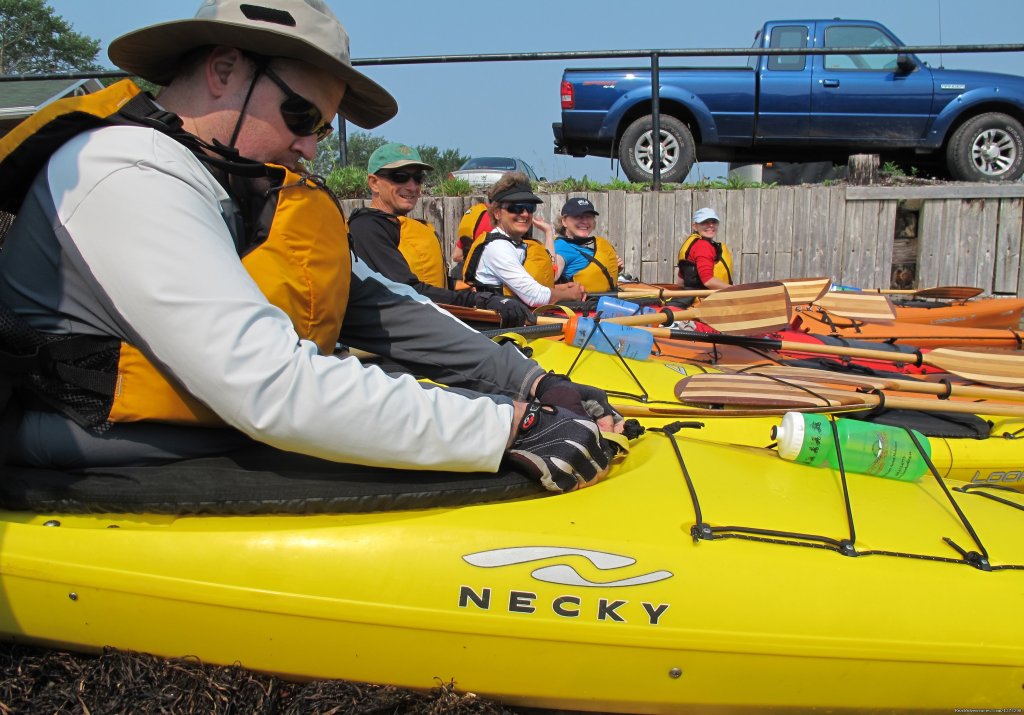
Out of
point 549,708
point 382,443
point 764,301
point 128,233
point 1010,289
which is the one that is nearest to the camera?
point 128,233

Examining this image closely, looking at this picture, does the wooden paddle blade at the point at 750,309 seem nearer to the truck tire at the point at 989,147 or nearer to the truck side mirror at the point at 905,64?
the truck side mirror at the point at 905,64

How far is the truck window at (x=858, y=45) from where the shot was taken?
319 inches

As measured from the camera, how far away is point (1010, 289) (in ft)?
25.4

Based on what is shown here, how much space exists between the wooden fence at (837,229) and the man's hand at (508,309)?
Answer: 307 cm

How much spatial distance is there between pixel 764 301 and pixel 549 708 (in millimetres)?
3090

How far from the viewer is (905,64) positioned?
7891 mm

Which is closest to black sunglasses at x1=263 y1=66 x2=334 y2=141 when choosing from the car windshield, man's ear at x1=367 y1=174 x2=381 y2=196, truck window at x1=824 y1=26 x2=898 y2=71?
man's ear at x1=367 y1=174 x2=381 y2=196

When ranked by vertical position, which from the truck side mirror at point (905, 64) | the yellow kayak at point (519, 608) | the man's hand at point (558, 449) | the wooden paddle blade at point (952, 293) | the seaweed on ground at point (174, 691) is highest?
the truck side mirror at point (905, 64)

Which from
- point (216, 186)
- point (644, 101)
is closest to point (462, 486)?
point (216, 186)

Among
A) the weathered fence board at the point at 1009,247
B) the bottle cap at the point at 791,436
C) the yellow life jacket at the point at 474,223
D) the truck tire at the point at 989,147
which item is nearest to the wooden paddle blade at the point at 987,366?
the bottle cap at the point at 791,436

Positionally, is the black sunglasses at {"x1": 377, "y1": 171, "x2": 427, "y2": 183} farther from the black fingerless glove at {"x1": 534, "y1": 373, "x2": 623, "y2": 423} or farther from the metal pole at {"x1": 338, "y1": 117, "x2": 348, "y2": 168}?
the metal pole at {"x1": 338, "y1": 117, "x2": 348, "y2": 168}

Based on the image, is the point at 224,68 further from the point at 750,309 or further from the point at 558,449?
the point at 750,309

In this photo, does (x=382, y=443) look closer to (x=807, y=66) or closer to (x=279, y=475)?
(x=279, y=475)

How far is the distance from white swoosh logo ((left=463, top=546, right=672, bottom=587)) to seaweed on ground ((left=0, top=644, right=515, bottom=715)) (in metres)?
0.29
